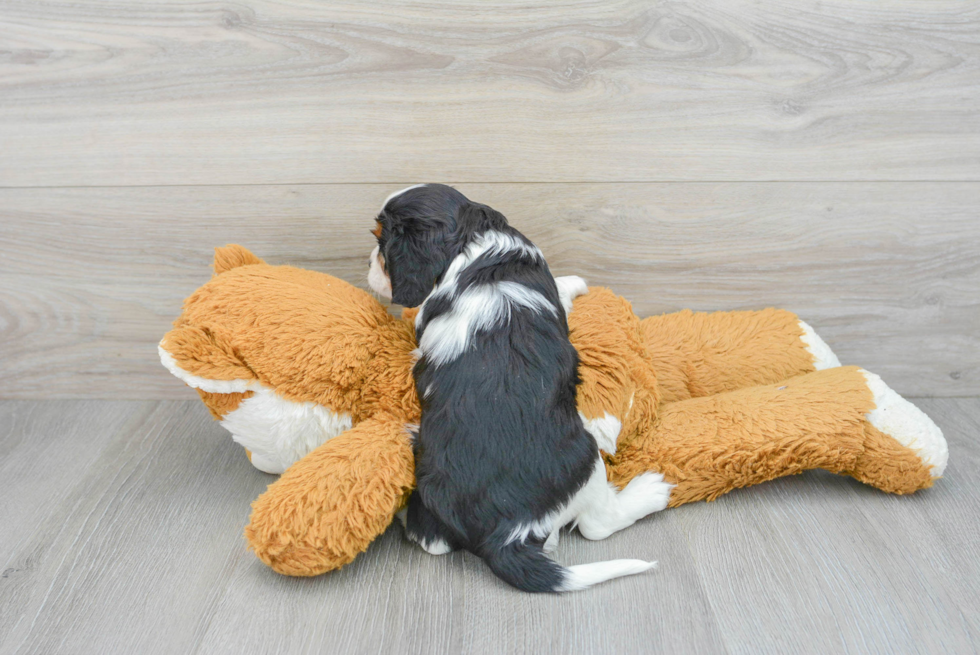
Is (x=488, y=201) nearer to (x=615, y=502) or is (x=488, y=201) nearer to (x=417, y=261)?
(x=417, y=261)

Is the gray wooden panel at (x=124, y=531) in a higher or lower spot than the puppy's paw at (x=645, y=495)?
lower

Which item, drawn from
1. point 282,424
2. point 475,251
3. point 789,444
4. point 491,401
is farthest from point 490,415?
point 789,444

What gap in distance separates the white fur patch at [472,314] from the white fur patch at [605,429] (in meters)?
0.20

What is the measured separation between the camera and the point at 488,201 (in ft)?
4.48

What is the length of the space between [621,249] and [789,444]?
0.50 metres

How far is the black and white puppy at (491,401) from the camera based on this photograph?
3.21 feet

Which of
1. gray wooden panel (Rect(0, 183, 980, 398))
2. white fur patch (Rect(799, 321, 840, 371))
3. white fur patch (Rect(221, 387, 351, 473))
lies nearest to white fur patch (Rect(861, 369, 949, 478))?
white fur patch (Rect(799, 321, 840, 371))

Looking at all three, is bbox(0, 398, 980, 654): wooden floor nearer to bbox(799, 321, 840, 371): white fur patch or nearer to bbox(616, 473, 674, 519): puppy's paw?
bbox(616, 473, 674, 519): puppy's paw

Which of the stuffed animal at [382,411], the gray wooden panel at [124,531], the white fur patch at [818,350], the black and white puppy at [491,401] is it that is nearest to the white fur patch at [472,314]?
the black and white puppy at [491,401]

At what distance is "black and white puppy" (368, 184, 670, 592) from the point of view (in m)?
0.98

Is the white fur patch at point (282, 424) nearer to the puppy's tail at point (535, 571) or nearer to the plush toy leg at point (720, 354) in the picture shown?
the puppy's tail at point (535, 571)

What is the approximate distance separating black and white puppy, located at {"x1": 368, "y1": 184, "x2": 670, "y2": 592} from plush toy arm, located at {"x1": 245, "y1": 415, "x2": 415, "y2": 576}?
0.05 meters

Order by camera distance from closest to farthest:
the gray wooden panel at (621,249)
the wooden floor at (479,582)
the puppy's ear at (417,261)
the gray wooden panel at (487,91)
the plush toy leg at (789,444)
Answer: the wooden floor at (479,582) → the puppy's ear at (417,261) → the plush toy leg at (789,444) → the gray wooden panel at (487,91) → the gray wooden panel at (621,249)

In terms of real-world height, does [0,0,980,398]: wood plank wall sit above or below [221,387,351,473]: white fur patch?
above
